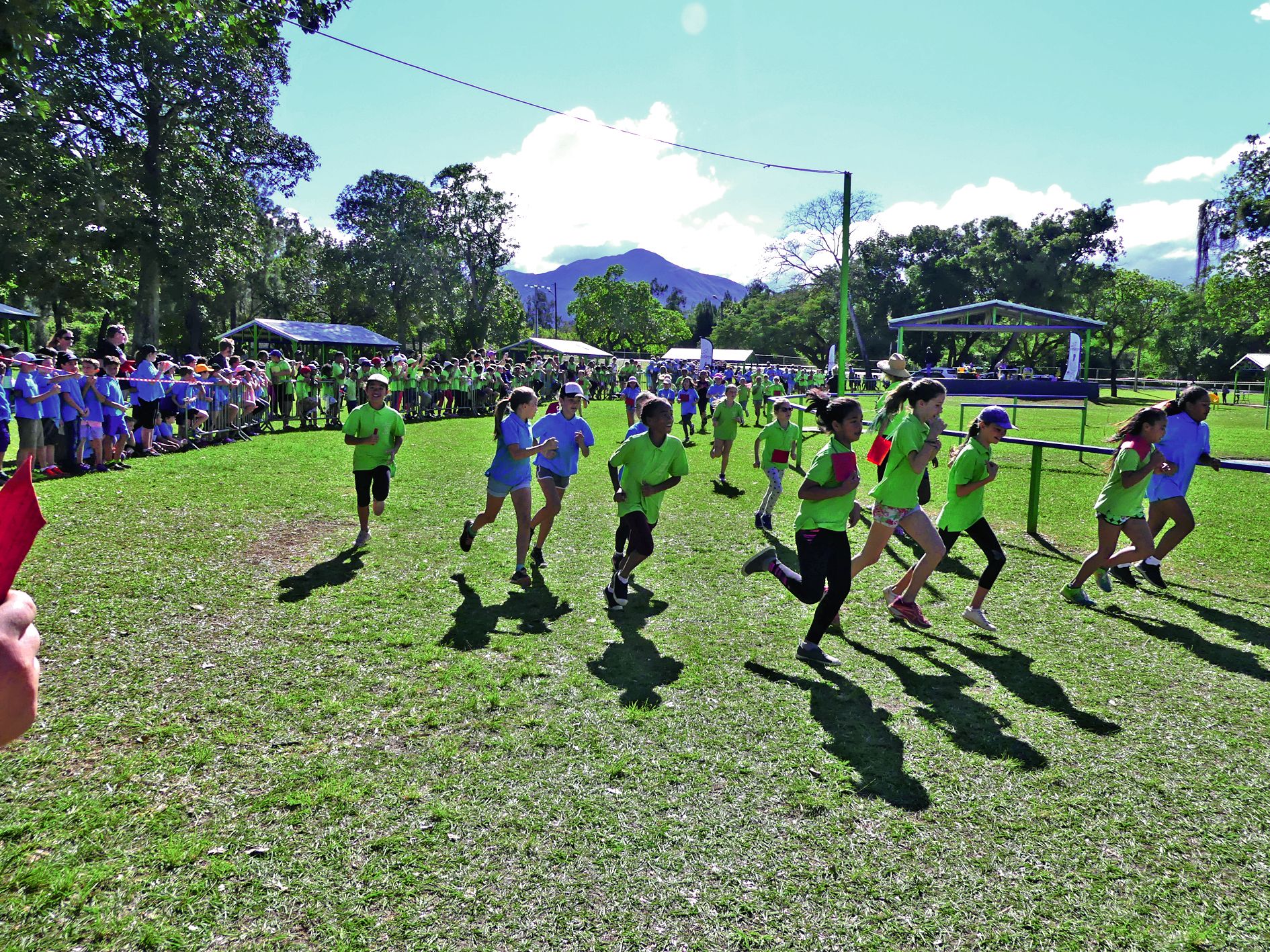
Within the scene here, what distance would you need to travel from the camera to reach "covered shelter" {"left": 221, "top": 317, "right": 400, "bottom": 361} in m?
32.6

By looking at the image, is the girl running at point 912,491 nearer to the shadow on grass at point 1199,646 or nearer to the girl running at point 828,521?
the girl running at point 828,521

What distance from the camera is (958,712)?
5.02 metres

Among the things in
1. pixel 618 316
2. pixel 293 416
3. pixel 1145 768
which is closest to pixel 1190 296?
pixel 618 316

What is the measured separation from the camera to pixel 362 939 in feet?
9.59

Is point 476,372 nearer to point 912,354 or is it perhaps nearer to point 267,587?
point 267,587

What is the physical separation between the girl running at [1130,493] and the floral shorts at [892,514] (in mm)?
2122

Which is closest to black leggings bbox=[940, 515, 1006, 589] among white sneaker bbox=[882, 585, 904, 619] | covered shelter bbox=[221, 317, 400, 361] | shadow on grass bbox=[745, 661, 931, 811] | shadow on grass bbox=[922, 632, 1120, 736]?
shadow on grass bbox=[922, 632, 1120, 736]

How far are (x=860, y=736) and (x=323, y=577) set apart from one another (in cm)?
557

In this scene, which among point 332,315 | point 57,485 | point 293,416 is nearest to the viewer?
point 57,485

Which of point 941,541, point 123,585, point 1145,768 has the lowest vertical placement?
point 1145,768

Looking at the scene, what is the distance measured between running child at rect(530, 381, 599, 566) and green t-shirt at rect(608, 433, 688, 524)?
107 cm

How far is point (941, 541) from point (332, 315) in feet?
205

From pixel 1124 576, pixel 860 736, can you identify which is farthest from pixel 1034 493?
pixel 860 736

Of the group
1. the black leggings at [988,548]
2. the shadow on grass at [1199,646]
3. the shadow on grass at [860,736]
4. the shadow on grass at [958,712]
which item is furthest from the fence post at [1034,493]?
the shadow on grass at [860,736]
